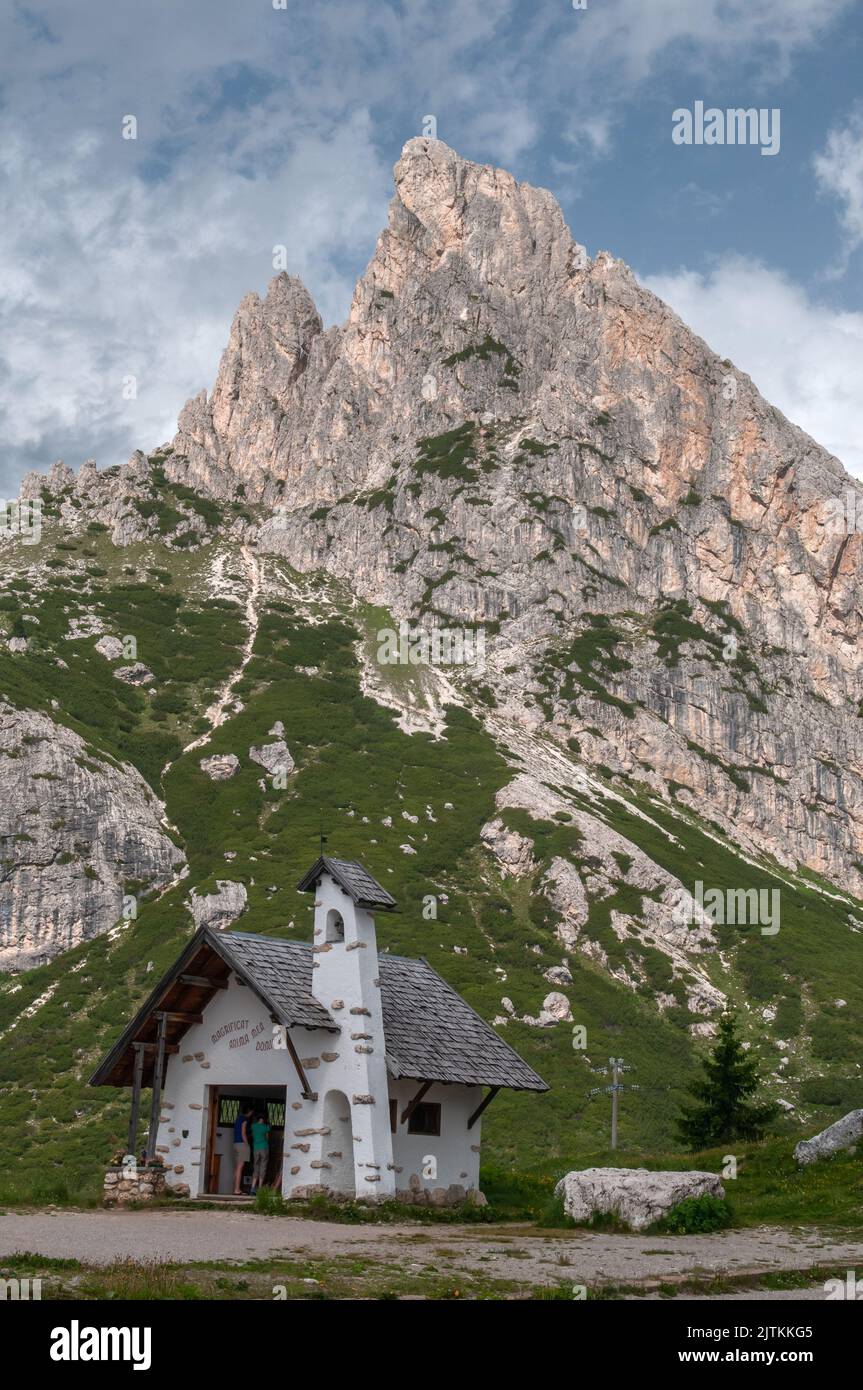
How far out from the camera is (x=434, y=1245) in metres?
21.2

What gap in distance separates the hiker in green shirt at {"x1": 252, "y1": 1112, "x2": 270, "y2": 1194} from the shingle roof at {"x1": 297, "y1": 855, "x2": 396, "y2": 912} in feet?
21.4

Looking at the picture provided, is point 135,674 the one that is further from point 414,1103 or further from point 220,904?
point 414,1103

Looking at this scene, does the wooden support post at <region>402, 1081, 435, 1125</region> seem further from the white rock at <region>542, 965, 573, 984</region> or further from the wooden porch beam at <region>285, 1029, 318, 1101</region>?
the white rock at <region>542, 965, 573, 984</region>

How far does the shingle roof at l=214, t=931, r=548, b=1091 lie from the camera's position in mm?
30250

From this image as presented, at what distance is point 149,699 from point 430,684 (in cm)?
3161

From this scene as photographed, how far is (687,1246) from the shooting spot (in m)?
21.8

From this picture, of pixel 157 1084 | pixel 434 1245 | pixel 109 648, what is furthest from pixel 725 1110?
pixel 109 648

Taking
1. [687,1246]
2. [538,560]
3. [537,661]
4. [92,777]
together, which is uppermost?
[538,560]

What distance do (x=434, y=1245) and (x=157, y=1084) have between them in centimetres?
1229

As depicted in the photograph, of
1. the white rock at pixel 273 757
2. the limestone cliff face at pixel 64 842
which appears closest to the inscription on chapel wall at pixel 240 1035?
the limestone cliff face at pixel 64 842

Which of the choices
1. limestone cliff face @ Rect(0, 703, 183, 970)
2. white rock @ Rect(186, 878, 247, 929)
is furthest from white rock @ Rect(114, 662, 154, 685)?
white rock @ Rect(186, 878, 247, 929)

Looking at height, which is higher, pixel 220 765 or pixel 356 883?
pixel 220 765
